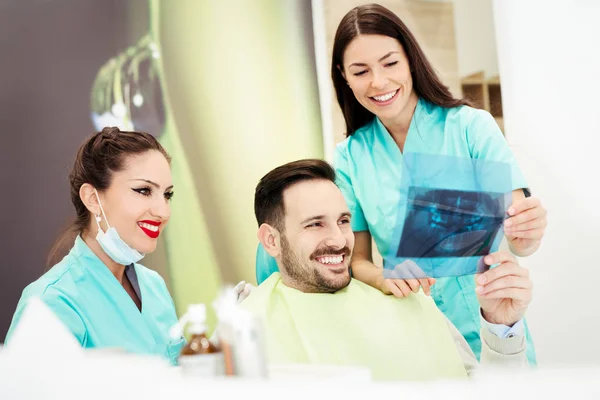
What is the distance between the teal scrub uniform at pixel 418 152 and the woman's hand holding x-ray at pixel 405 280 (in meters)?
0.09

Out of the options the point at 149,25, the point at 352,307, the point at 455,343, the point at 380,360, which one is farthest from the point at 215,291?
the point at 149,25

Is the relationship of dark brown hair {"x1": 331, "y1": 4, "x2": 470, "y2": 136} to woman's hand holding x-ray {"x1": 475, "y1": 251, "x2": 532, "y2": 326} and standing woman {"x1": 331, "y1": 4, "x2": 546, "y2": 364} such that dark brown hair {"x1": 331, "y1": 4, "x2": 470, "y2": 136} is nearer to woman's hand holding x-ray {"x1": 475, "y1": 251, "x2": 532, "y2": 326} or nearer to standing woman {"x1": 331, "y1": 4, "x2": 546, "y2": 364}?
standing woman {"x1": 331, "y1": 4, "x2": 546, "y2": 364}

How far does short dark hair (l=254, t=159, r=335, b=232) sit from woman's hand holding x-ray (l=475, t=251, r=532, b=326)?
54cm

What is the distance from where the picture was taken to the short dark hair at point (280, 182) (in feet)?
6.17

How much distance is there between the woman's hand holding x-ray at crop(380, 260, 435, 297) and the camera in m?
1.71

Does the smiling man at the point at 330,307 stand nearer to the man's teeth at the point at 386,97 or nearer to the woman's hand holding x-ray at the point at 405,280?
the woman's hand holding x-ray at the point at 405,280

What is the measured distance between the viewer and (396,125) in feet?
6.24

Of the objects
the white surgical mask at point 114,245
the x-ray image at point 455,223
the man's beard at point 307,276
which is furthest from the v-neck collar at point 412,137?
the white surgical mask at point 114,245

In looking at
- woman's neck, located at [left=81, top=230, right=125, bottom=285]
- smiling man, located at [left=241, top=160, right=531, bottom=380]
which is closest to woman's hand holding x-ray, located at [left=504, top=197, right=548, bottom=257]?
smiling man, located at [left=241, top=160, right=531, bottom=380]

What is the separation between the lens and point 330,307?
1.83m

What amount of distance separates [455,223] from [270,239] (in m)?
0.56

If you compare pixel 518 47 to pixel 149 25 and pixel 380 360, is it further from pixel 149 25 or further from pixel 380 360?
pixel 149 25

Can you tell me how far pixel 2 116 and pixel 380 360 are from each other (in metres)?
1.47

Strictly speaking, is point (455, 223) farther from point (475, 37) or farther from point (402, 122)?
point (475, 37)
